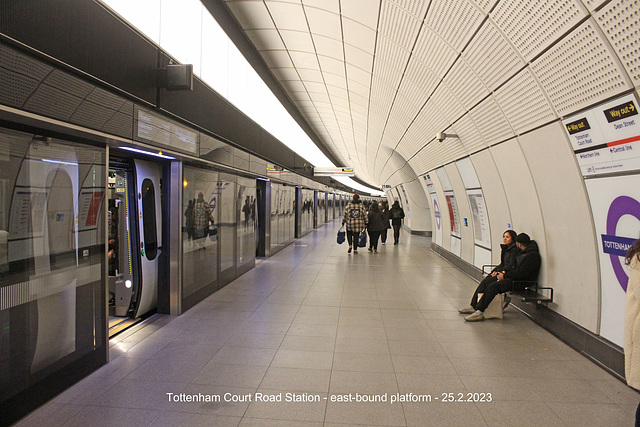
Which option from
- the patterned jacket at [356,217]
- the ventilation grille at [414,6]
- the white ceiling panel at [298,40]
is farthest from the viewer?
the patterned jacket at [356,217]

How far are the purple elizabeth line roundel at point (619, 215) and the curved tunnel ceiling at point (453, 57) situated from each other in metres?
0.96

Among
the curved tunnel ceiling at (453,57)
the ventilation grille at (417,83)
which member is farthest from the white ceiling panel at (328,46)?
the ventilation grille at (417,83)

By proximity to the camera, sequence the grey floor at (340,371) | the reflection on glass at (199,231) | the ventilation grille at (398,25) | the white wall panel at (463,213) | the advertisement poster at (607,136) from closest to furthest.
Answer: the grey floor at (340,371) < the advertisement poster at (607,136) < the ventilation grille at (398,25) < the reflection on glass at (199,231) < the white wall panel at (463,213)

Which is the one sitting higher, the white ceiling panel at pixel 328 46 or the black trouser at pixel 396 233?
the white ceiling panel at pixel 328 46

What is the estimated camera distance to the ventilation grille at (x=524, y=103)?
13.7 ft

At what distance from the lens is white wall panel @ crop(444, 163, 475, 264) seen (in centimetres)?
878

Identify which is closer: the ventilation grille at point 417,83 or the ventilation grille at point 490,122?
the ventilation grille at point 490,122

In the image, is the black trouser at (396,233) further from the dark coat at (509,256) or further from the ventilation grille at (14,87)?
the ventilation grille at (14,87)

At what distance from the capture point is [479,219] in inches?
318

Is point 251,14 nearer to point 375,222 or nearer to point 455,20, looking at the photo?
point 455,20

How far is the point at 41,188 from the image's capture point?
3031mm

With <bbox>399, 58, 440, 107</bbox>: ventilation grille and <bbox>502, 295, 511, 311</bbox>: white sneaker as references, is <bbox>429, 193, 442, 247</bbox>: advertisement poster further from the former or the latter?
<bbox>502, 295, 511, 311</bbox>: white sneaker

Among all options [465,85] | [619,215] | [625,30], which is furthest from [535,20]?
[465,85]

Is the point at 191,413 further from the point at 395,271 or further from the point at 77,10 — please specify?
the point at 395,271
